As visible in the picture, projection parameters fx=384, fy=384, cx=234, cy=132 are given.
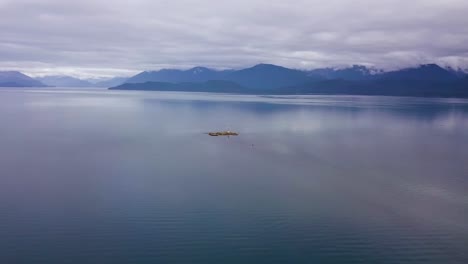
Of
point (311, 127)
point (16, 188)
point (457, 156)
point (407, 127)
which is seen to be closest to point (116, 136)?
point (16, 188)

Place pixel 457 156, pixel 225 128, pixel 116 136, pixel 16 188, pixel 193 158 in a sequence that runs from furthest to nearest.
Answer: pixel 225 128 < pixel 116 136 < pixel 457 156 < pixel 193 158 < pixel 16 188

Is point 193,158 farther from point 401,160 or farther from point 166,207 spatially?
point 401,160

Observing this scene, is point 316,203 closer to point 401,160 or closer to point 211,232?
point 211,232

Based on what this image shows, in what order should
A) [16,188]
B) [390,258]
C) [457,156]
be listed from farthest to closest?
1. [457,156]
2. [16,188]
3. [390,258]

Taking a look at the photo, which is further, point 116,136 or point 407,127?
point 407,127

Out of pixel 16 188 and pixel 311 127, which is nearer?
pixel 16 188

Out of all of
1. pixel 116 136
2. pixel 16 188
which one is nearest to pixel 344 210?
pixel 16 188

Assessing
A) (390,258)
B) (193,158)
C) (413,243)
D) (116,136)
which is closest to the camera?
(390,258)

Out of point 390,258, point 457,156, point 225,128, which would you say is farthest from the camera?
point 225,128
